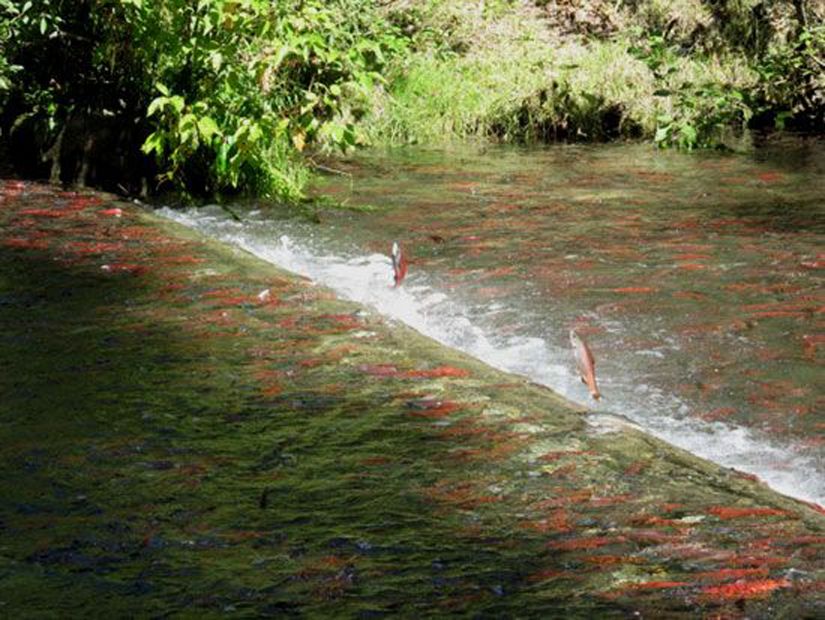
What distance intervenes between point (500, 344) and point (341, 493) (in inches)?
97.1

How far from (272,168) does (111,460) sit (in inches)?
250

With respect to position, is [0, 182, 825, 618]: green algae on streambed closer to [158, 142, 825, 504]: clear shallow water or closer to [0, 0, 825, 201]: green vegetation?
[158, 142, 825, 504]: clear shallow water

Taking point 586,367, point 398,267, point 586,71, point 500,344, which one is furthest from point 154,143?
point 586,71

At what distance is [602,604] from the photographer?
267cm

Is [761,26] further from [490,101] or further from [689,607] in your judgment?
[689,607]

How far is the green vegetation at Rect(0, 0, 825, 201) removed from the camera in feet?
29.2

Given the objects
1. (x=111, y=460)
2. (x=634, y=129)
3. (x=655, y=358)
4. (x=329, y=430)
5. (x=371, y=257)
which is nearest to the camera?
(x=111, y=460)

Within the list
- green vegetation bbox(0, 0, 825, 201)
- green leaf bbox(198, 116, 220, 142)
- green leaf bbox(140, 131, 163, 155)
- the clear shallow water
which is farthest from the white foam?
green vegetation bbox(0, 0, 825, 201)

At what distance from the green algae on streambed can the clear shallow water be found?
787 millimetres

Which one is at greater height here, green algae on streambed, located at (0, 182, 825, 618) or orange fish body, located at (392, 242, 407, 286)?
orange fish body, located at (392, 242, 407, 286)

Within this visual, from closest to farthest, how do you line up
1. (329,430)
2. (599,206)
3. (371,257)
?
(329,430) < (371,257) < (599,206)

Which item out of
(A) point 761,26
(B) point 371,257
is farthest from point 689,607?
(A) point 761,26

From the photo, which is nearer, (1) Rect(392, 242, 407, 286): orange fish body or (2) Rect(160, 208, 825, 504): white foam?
(2) Rect(160, 208, 825, 504): white foam

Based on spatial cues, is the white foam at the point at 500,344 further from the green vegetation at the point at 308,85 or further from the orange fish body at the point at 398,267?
the green vegetation at the point at 308,85
